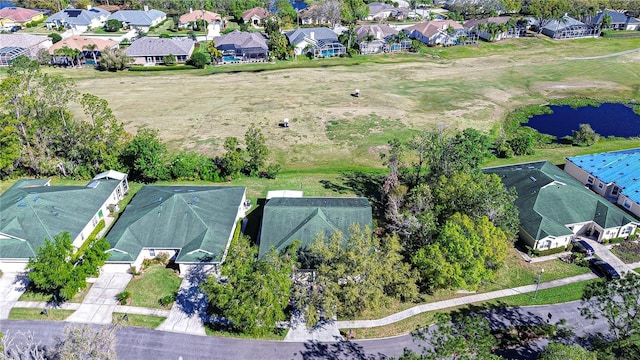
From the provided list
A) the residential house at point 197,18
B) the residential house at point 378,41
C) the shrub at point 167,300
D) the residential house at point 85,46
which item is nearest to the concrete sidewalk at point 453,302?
the shrub at point 167,300

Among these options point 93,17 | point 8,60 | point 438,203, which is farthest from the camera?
point 93,17

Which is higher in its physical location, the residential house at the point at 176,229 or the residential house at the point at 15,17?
the residential house at the point at 15,17

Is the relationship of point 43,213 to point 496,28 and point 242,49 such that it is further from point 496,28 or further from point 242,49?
point 496,28

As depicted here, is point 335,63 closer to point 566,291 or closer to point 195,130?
point 195,130

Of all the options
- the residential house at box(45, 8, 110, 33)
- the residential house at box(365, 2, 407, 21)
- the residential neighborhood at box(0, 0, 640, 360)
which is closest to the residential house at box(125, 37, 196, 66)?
the residential neighborhood at box(0, 0, 640, 360)

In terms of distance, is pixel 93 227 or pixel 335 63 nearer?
pixel 93 227

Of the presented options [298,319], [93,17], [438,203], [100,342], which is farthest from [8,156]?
[93,17]

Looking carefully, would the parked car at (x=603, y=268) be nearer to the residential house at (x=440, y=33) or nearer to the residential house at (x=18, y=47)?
the residential house at (x=440, y=33)
